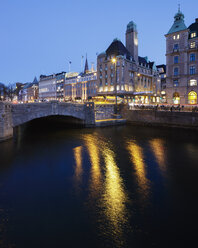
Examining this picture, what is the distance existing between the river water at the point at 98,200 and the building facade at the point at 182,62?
4273 cm

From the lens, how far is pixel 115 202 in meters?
9.95

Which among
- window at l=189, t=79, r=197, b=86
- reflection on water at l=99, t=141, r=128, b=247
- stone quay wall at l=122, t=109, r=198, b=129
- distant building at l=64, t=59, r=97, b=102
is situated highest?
distant building at l=64, t=59, r=97, b=102

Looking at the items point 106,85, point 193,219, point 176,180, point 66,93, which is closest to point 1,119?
point 176,180

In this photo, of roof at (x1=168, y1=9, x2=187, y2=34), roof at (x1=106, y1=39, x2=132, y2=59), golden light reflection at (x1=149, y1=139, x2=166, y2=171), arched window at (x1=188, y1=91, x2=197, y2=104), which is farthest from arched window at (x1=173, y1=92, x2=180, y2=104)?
golden light reflection at (x1=149, y1=139, x2=166, y2=171)

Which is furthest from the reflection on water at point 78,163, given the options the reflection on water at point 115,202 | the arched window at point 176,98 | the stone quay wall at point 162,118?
the arched window at point 176,98

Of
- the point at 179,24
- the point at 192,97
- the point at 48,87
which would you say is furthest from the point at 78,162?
the point at 48,87

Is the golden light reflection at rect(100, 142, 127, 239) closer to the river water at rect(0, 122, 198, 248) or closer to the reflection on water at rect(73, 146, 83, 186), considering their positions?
the river water at rect(0, 122, 198, 248)

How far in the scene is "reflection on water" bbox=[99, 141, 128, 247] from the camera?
302 inches

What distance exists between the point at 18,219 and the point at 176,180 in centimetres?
1057

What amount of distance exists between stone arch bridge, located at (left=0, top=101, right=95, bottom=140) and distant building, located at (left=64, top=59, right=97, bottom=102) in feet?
166

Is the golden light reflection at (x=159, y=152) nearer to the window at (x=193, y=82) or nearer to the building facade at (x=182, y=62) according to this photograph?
the building facade at (x=182, y=62)

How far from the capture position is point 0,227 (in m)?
7.88

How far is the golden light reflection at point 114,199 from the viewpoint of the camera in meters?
8.14

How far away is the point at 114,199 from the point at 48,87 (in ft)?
468
